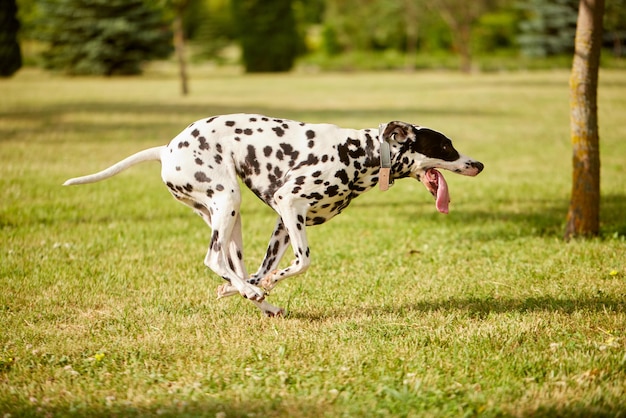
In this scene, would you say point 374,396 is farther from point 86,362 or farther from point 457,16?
point 457,16

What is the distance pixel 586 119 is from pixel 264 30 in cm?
4565

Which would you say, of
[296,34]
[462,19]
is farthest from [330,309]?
[462,19]

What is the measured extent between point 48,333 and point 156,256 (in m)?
2.43

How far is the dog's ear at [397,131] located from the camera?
17.9ft

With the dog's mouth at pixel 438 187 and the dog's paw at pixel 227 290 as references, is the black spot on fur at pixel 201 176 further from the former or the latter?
the dog's mouth at pixel 438 187

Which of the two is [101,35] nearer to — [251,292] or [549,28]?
[549,28]

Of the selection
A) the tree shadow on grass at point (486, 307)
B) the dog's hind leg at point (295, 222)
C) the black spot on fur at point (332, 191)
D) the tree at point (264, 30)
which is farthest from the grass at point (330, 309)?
the tree at point (264, 30)

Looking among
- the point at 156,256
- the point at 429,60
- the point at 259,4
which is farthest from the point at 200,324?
the point at 429,60

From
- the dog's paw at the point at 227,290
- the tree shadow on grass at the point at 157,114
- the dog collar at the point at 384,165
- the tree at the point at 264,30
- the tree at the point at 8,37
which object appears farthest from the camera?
the tree at the point at 264,30

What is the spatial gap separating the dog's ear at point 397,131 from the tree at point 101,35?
131ft

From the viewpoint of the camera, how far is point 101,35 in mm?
43312

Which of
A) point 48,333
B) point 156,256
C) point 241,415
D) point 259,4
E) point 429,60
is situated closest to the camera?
point 241,415

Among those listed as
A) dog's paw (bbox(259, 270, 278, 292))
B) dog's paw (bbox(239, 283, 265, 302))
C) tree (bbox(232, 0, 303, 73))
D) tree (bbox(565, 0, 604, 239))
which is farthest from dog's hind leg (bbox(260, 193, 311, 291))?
tree (bbox(232, 0, 303, 73))

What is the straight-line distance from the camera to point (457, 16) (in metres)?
53.8
